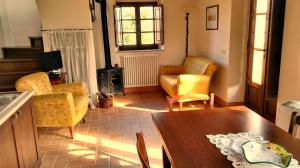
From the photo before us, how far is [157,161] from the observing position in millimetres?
2752

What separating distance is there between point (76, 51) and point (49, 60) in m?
0.67

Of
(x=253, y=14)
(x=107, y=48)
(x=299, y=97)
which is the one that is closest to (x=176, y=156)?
(x=299, y=97)

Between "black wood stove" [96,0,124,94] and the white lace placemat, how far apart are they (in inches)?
142

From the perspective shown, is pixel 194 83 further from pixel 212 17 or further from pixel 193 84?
pixel 212 17

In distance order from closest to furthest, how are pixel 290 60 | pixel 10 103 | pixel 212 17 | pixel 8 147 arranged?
pixel 8 147 < pixel 10 103 < pixel 290 60 < pixel 212 17

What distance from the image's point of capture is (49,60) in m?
3.85

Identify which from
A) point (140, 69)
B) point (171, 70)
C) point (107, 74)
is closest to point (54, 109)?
point (107, 74)

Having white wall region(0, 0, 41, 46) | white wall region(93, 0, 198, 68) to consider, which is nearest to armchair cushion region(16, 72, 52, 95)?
white wall region(93, 0, 198, 68)

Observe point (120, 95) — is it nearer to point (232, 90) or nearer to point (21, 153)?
point (232, 90)

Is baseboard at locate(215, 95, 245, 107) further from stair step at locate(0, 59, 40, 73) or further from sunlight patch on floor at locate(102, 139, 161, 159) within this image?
stair step at locate(0, 59, 40, 73)

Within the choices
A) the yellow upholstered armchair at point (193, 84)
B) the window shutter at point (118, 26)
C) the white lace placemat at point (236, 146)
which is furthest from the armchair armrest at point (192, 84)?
the white lace placemat at point (236, 146)

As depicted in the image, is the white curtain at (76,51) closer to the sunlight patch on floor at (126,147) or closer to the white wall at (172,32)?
the white wall at (172,32)

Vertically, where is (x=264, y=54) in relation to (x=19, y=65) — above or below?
above

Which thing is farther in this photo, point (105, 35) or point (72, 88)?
point (105, 35)
